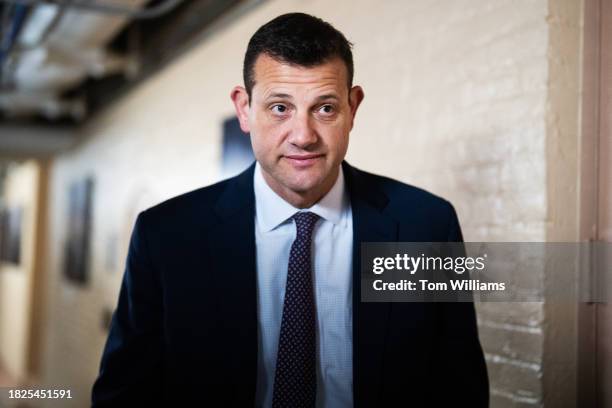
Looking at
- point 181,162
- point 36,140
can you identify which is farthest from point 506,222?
point 36,140

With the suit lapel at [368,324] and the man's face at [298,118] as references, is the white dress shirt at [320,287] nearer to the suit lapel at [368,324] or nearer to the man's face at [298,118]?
the suit lapel at [368,324]

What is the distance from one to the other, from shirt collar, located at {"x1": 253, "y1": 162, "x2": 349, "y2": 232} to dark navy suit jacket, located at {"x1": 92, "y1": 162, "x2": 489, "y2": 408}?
21 mm

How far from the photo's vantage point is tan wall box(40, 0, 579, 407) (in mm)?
1375

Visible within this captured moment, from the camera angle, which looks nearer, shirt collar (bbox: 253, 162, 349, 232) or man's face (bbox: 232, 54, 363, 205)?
man's face (bbox: 232, 54, 363, 205)

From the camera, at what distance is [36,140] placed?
5137 millimetres

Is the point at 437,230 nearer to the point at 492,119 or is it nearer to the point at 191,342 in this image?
the point at 492,119

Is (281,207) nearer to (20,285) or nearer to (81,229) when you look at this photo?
(81,229)

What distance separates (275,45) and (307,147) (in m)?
0.18

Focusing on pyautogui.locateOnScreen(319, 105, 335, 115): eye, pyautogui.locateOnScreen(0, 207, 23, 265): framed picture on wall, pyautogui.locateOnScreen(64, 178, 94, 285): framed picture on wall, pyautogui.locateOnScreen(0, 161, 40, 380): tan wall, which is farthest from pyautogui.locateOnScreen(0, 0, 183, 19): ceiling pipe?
pyautogui.locateOnScreen(0, 207, 23, 265): framed picture on wall

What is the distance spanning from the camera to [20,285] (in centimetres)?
724

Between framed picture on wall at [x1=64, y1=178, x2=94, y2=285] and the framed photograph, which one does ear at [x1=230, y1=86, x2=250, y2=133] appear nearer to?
the framed photograph

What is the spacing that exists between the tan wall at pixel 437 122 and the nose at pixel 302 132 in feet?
1.72

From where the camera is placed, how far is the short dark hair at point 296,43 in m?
0.96

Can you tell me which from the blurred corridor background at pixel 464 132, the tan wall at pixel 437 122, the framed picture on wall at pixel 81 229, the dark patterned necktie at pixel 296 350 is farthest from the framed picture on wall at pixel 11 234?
the dark patterned necktie at pixel 296 350
